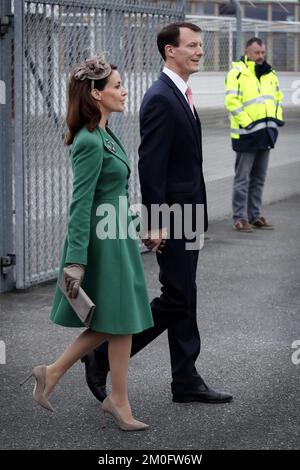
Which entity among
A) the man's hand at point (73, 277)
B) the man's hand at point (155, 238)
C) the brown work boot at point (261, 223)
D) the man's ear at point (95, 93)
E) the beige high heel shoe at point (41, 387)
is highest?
the man's ear at point (95, 93)

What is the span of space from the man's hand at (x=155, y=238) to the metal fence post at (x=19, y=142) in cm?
286

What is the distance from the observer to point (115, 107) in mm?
5109

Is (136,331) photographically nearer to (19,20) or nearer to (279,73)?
(19,20)

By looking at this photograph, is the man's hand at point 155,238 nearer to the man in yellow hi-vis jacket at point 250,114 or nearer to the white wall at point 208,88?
the man in yellow hi-vis jacket at point 250,114

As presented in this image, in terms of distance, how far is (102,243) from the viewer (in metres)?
5.05

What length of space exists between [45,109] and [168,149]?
121 inches

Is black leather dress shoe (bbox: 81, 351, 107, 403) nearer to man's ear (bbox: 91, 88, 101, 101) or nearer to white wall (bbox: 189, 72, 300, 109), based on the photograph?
man's ear (bbox: 91, 88, 101, 101)

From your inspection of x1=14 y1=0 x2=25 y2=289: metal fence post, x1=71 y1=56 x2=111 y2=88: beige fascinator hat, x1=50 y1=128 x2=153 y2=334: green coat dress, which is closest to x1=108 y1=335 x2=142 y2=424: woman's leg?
x1=50 y1=128 x2=153 y2=334: green coat dress

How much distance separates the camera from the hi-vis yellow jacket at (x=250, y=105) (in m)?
10.8

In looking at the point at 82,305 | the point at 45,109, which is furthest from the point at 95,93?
the point at 45,109

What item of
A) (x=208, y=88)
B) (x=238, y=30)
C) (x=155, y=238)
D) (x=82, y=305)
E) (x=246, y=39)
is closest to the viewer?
(x=82, y=305)

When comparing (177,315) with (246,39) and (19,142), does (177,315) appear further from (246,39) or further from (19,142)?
(246,39)

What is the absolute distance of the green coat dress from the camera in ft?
16.1

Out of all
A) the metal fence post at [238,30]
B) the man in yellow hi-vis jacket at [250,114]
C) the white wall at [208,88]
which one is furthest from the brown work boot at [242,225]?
the metal fence post at [238,30]
